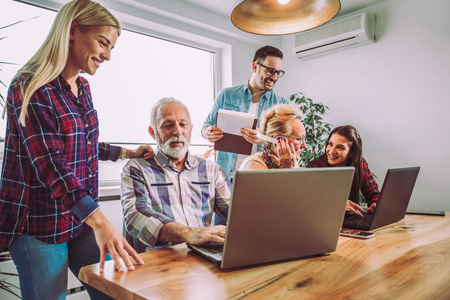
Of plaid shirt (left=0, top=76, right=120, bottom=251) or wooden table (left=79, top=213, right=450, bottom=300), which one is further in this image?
plaid shirt (left=0, top=76, right=120, bottom=251)

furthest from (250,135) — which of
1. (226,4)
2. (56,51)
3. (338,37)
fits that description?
(338,37)

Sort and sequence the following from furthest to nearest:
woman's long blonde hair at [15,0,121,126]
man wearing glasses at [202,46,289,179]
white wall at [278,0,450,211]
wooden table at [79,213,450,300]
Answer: white wall at [278,0,450,211] → man wearing glasses at [202,46,289,179] → woman's long blonde hair at [15,0,121,126] → wooden table at [79,213,450,300]

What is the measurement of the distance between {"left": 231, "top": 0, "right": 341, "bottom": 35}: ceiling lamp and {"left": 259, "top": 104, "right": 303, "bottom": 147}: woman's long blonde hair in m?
0.49

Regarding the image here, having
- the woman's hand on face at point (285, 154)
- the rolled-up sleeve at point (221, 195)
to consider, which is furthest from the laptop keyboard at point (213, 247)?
the woman's hand on face at point (285, 154)

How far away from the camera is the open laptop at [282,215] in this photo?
2.52ft

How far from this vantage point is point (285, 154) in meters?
1.71

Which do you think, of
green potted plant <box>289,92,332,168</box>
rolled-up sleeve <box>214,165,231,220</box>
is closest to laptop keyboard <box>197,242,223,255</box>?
rolled-up sleeve <box>214,165,231,220</box>

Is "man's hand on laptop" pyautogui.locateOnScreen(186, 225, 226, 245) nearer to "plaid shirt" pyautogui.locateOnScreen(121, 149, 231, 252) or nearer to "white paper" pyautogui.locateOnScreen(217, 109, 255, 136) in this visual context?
"plaid shirt" pyautogui.locateOnScreen(121, 149, 231, 252)

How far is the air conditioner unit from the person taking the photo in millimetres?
3221

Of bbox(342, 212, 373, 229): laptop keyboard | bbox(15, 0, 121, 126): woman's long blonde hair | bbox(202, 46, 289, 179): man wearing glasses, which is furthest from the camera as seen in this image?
bbox(202, 46, 289, 179): man wearing glasses

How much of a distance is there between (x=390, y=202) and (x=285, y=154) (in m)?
0.54

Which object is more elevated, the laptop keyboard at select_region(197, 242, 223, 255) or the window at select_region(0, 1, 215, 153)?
the window at select_region(0, 1, 215, 153)

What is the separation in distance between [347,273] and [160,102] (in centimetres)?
→ 116

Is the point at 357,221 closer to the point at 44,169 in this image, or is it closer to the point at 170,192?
the point at 170,192
